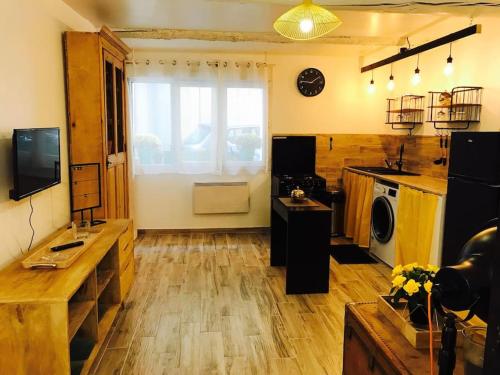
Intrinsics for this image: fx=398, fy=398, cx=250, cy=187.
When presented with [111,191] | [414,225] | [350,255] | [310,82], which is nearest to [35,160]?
[111,191]

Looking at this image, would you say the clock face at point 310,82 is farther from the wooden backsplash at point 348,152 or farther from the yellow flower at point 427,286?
the yellow flower at point 427,286

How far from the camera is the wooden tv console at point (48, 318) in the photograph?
1886 millimetres

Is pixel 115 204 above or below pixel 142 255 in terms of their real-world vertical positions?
above

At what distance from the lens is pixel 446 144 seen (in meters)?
4.33

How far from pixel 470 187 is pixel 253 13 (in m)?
2.38

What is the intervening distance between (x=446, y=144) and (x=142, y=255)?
3.70 metres

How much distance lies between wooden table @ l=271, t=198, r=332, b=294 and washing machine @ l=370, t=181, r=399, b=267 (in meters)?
1.00

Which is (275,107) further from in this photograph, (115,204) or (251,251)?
(115,204)

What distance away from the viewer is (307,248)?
364cm

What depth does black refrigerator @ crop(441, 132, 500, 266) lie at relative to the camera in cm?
289

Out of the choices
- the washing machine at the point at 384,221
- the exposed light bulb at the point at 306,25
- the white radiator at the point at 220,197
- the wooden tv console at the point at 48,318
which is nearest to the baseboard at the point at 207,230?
the white radiator at the point at 220,197

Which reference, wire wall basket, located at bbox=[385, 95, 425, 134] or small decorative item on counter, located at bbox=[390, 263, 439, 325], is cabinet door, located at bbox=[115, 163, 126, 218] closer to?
small decorative item on counter, located at bbox=[390, 263, 439, 325]

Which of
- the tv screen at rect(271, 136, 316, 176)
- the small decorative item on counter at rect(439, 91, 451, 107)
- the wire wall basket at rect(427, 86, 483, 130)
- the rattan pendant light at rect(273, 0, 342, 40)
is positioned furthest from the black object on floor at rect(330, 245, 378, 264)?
the rattan pendant light at rect(273, 0, 342, 40)

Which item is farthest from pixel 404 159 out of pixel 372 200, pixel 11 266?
pixel 11 266
